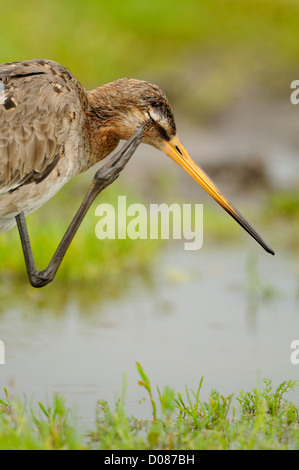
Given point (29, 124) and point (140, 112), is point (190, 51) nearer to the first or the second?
point (140, 112)

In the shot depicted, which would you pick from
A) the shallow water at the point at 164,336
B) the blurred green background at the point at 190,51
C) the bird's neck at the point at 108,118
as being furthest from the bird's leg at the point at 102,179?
the blurred green background at the point at 190,51

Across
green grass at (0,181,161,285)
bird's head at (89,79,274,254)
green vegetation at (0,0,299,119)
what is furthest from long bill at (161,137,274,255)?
green vegetation at (0,0,299,119)

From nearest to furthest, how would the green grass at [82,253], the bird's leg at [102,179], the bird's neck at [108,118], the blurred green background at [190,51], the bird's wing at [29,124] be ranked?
the bird's wing at [29,124] < the bird's leg at [102,179] < the bird's neck at [108,118] < the green grass at [82,253] < the blurred green background at [190,51]

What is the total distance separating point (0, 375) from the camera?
17.5ft

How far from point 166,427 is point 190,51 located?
9.92 meters

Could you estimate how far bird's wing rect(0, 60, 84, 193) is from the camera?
4.86 meters

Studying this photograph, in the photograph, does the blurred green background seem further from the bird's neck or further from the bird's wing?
the bird's wing

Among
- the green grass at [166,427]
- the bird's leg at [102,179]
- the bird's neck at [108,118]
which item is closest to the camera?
the green grass at [166,427]

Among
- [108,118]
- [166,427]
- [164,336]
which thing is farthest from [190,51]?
[166,427]

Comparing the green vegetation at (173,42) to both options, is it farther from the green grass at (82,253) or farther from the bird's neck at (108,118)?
the bird's neck at (108,118)

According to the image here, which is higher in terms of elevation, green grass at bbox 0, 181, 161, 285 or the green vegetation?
the green vegetation

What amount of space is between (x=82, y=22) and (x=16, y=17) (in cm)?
91

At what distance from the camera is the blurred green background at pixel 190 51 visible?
1173 cm
